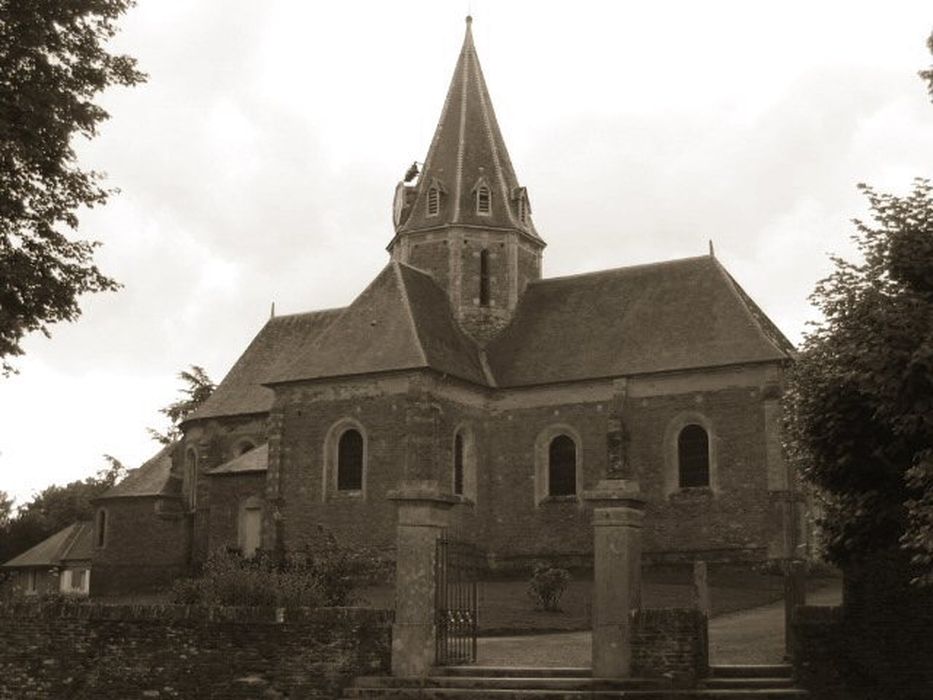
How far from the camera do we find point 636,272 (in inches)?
1597

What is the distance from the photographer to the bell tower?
4119cm

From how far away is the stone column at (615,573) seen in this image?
15.2 meters

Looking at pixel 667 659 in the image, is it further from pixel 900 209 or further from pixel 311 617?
pixel 900 209

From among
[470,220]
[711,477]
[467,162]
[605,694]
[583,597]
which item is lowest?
[605,694]

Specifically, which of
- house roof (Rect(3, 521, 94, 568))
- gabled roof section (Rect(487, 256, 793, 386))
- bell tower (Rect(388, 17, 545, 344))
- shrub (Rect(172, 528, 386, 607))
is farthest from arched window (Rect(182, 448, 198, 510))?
shrub (Rect(172, 528, 386, 607))

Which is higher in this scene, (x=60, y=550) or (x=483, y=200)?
(x=483, y=200)

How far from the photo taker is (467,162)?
4312 cm

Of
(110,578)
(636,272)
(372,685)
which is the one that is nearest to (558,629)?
(372,685)

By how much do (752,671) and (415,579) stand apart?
15.4ft

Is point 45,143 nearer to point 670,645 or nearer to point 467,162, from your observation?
point 670,645

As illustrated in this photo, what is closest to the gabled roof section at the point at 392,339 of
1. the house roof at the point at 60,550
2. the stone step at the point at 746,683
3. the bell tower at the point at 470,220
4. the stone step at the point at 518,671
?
the bell tower at the point at 470,220

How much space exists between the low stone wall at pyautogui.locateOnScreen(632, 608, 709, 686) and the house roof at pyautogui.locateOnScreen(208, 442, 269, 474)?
991 inches

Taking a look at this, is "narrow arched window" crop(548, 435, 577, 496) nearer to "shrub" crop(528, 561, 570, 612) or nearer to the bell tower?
the bell tower

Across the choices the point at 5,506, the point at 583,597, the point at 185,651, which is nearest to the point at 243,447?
the point at 583,597
